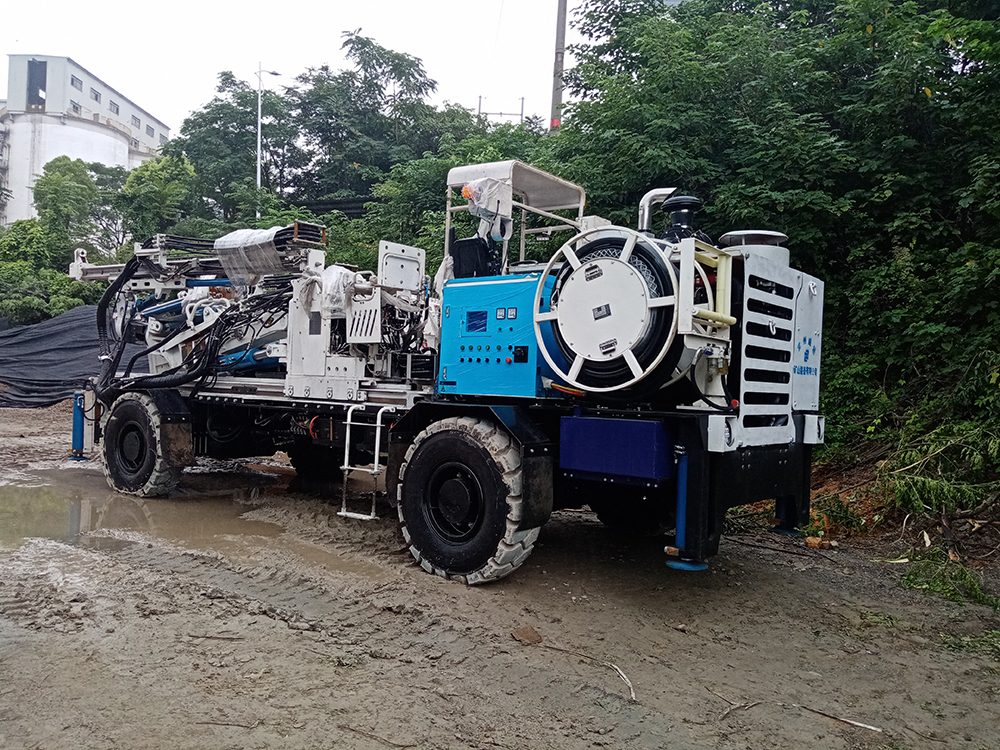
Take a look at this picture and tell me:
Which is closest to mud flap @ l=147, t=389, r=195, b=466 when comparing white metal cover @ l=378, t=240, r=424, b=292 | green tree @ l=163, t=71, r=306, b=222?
white metal cover @ l=378, t=240, r=424, b=292

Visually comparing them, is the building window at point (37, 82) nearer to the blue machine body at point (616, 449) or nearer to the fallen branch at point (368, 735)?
the blue machine body at point (616, 449)

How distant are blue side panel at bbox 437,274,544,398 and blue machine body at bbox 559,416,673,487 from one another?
43 centimetres

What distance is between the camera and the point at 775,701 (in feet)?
12.1

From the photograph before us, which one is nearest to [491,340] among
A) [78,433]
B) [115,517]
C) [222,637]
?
[222,637]

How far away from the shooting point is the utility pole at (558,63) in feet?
47.9

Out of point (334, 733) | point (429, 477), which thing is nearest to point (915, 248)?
point (429, 477)

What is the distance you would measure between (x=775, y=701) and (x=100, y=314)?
8.62 metres

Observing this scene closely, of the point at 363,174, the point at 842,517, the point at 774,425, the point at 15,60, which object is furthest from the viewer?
the point at 15,60

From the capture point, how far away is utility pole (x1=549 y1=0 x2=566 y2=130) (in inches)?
575

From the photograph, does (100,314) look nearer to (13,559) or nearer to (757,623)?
(13,559)

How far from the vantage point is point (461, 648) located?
4.16 metres

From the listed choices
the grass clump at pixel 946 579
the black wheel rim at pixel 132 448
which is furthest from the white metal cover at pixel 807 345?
the black wheel rim at pixel 132 448

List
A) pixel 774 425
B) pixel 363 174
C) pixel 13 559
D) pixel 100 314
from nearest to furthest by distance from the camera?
pixel 774 425 → pixel 13 559 → pixel 100 314 → pixel 363 174

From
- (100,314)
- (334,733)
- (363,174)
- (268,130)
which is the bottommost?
(334,733)
